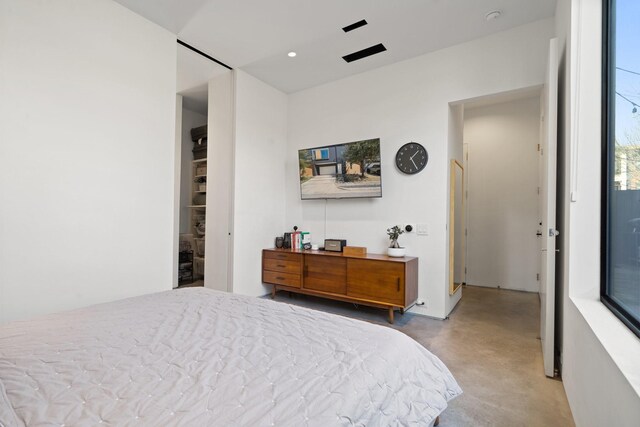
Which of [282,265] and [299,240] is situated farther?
[299,240]

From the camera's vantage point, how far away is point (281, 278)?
394 centimetres

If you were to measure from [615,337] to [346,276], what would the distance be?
244 centimetres

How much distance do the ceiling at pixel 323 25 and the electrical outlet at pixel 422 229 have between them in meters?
2.03

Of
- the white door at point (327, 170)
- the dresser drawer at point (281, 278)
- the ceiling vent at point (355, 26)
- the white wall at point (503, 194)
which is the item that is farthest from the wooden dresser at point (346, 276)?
the ceiling vent at point (355, 26)

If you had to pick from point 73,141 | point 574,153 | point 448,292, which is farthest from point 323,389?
point 448,292

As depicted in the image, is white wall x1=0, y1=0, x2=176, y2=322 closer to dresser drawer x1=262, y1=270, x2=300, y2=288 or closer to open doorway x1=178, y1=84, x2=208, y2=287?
dresser drawer x1=262, y1=270, x2=300, y2=288

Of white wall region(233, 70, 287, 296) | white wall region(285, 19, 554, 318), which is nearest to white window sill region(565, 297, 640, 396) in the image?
white wall region(285, 19, 554, 318)

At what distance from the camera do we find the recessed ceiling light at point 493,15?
2703mm

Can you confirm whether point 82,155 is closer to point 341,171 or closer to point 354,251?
point 341,171

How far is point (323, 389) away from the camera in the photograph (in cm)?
94

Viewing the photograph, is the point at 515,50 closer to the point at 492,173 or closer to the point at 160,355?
the point at 492,173

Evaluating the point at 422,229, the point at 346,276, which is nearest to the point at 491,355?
the point at 422,229

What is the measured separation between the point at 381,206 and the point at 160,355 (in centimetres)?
299

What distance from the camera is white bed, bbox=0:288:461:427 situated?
829 mm
